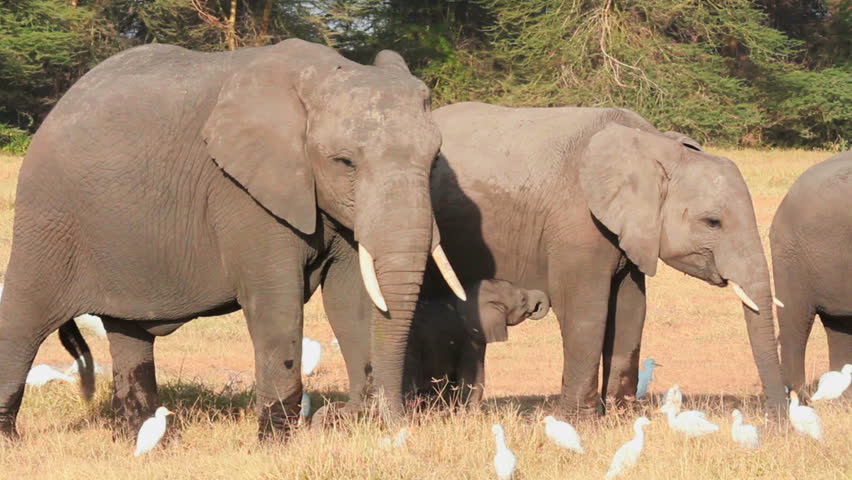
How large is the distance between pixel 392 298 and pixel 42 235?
2.20m

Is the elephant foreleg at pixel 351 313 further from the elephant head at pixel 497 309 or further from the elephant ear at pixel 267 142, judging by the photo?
the elephant head at pixel 497 309

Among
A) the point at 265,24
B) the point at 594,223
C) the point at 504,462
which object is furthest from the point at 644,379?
the point at 265,24

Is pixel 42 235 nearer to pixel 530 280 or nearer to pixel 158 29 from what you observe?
pixel 530 280

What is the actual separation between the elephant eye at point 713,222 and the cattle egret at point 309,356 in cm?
411

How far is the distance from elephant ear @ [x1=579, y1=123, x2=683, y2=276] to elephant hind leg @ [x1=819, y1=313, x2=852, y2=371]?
267cm

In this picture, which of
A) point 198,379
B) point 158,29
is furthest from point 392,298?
point 158,29

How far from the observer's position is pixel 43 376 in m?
9.56

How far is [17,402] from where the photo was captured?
26.7 feet

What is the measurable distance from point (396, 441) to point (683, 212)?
279 cm

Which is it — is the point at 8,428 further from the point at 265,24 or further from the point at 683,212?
the point at 265,24

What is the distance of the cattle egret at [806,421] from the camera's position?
269 inches

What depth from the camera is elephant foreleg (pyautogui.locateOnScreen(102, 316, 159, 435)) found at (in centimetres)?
842

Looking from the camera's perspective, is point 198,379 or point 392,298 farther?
point 198,379

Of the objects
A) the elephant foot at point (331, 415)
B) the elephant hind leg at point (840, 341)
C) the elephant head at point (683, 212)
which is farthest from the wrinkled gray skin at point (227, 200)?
the elephant hind leg at point (840, 341)
